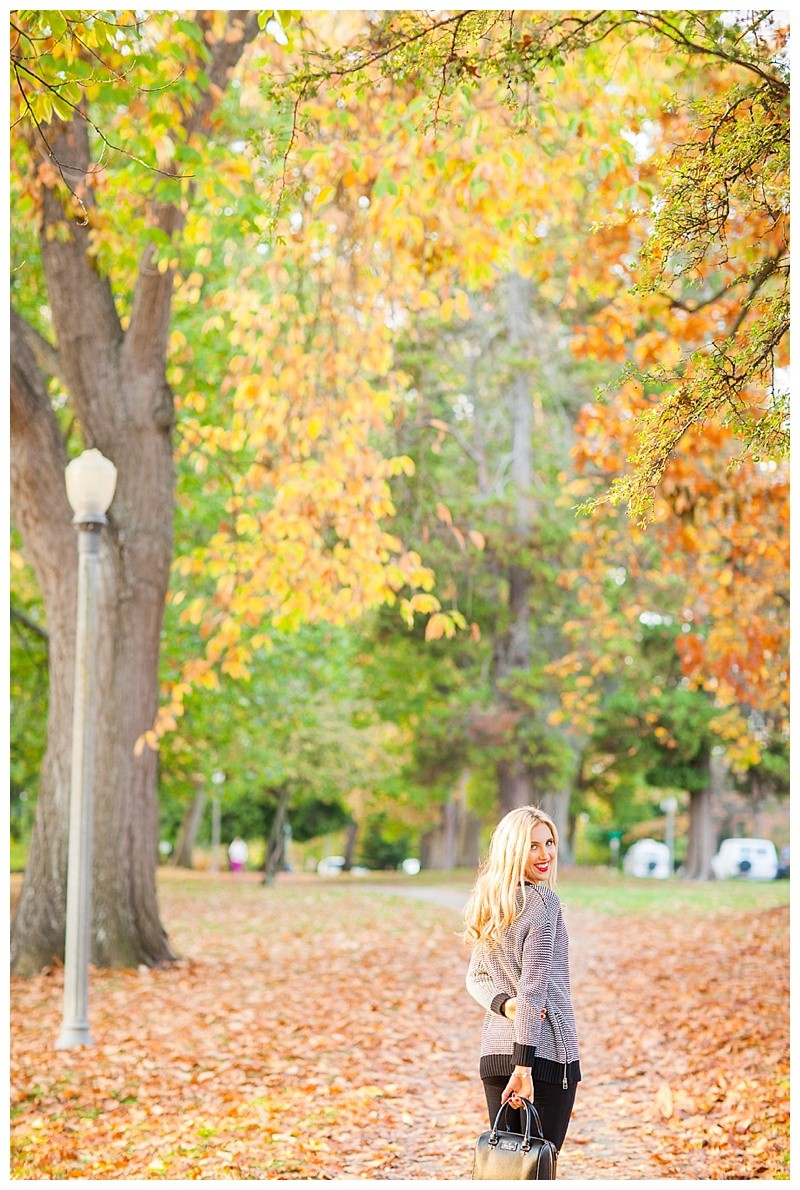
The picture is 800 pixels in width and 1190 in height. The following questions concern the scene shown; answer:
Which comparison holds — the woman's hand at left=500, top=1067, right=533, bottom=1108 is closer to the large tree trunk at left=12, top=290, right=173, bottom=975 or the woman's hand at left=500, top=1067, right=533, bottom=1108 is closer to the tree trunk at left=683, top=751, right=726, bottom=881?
the large tree trunk at left=12, top=290, right=173, bottom=975

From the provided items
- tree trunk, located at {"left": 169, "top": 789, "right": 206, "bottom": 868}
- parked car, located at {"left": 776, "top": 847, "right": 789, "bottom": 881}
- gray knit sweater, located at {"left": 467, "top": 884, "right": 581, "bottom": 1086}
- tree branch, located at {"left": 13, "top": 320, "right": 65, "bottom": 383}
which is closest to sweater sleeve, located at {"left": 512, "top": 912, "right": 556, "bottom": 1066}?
gray knit sweater, located at {"left": 467, "top": 884, "right": 581, "bottom": 1086}

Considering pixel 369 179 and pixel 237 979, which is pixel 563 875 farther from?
pixel 369 179

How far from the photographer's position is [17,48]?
15.3ft

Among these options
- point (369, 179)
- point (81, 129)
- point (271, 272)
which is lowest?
point (271, 272)

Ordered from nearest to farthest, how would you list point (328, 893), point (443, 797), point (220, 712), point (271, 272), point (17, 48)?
point (17, 48), point (271, 272), point (220, 712), point (328, 893), point (443, 797)

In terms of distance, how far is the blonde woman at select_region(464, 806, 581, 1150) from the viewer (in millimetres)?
3662

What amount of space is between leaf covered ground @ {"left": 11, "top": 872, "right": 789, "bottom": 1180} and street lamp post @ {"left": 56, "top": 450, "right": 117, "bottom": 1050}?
34 centimetres

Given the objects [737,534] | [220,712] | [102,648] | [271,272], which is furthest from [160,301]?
[220,712]

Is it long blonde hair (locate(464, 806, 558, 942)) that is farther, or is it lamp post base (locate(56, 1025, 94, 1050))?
lamp post base (locate(56, 1025, 94, 1050))

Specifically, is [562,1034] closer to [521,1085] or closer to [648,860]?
[521,1085]

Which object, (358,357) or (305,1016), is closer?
(305,1016)

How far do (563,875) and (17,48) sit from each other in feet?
84.6

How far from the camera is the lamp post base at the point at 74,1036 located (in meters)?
7.37

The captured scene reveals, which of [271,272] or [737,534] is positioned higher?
[271,272]
